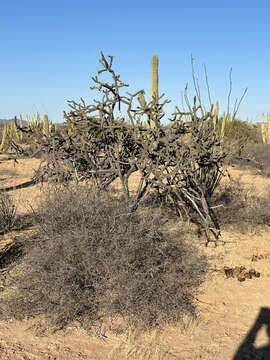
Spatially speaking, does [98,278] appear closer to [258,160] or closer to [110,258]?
[110,258]

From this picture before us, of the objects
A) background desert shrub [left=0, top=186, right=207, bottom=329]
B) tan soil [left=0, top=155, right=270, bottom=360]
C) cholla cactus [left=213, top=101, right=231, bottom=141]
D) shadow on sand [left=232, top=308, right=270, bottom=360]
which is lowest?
shadow on sand [left=232, top=308, right=270, bottom=360]

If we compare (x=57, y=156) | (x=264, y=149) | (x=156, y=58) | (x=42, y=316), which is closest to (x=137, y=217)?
(x=42, y=316)

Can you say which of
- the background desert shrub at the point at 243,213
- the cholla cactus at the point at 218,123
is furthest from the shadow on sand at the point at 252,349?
the cholla cactus at the point at 218,123

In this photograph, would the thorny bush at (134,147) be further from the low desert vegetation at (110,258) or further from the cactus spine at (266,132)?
the cactus spine at (266,132)

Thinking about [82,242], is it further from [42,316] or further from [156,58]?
[156,58]

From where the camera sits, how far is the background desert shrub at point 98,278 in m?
3.75

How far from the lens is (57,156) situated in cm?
615

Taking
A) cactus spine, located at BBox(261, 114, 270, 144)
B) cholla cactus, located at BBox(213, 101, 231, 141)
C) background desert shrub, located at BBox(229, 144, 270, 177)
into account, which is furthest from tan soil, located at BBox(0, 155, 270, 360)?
cactus spine, located at BBox(261, 114, 270, 144)

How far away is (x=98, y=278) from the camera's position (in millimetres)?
3949

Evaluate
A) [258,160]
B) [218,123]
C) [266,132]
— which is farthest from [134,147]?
[266,132]

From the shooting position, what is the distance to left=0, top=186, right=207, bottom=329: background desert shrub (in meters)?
3.75

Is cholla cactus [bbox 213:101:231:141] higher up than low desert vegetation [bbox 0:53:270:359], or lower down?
higher up

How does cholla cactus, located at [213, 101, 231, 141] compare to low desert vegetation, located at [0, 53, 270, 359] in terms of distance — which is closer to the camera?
low desert vegetation, located at [0, 53, 270, 359]

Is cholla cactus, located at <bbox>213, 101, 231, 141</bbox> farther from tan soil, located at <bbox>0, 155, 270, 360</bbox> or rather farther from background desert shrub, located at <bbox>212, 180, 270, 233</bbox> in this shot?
tan soil, located at <bbox>0, 155, 270, 360</bbox>
